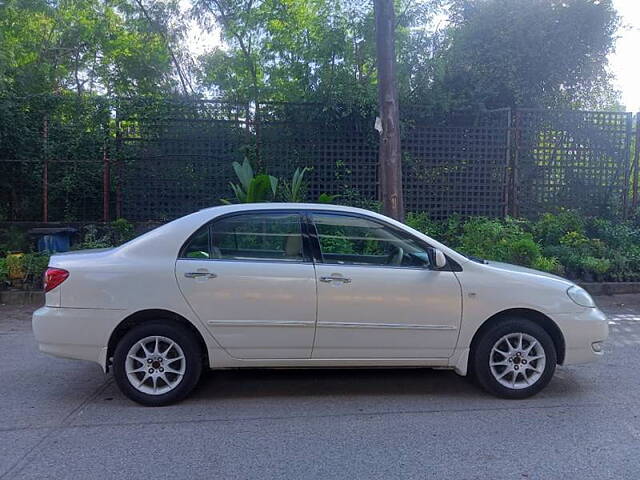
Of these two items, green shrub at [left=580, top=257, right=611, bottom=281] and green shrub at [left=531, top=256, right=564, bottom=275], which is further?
green shrub at [left=580, top=257, right=611, bottom=281]

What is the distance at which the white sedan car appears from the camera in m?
4.57

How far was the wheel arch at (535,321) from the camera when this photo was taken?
15.8 ft

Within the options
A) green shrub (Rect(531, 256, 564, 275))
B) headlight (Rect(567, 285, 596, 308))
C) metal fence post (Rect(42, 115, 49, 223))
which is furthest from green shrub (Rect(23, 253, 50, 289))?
green shrub (Rect(531, 256, 564, 275))

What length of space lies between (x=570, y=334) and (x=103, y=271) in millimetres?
3855

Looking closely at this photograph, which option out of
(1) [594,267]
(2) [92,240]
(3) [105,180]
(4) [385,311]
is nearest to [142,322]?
(4) [385,311]

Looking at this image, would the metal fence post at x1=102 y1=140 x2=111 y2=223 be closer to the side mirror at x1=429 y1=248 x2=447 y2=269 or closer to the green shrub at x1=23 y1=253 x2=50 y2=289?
the green shrub at x1=23 y1=253 x2=50 y2=289

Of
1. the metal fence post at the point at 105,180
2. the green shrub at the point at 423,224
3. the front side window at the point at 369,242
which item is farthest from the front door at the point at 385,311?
the metal fence post at the point at 105,180

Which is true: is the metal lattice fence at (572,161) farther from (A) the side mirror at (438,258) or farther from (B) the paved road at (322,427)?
(A) the side mirror at (438,258)

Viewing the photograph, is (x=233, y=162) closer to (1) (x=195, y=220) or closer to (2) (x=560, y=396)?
(1) (x=195, y=220)

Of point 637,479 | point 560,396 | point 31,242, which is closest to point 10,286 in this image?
point 31,242

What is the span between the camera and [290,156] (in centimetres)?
1202

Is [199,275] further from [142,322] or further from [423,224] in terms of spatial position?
[423,224]

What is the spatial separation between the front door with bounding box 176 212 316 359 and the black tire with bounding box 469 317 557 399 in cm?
142

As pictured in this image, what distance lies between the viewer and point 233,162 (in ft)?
38.7
